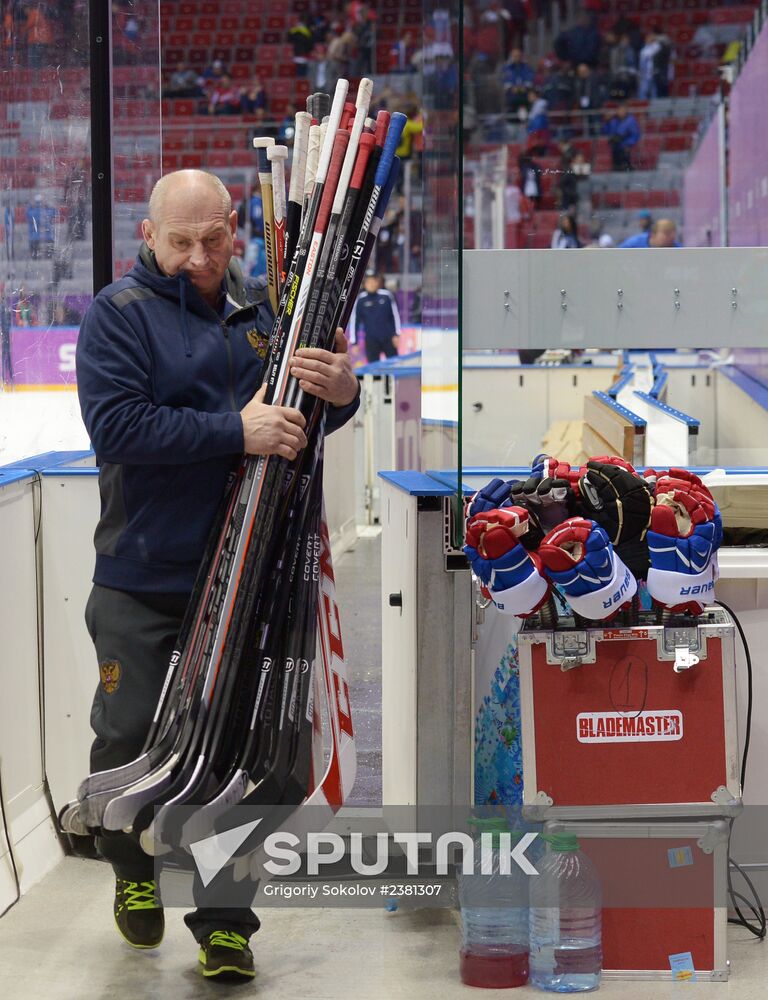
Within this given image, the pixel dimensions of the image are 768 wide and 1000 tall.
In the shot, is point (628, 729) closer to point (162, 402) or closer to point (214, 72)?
point (162, 402)

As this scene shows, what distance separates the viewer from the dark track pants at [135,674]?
2.42 m

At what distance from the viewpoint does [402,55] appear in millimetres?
18141

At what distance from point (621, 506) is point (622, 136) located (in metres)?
13.9

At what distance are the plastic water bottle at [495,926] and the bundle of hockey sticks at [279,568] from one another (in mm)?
332

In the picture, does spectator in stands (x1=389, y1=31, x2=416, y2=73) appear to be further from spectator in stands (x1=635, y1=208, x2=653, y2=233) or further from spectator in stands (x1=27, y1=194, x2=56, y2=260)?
spectator in stands (x1=27, y1=194, x2=56, y2=260)

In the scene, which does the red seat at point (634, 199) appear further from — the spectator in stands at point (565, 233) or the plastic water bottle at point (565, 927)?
the plastic water bottle at point (565, 927)

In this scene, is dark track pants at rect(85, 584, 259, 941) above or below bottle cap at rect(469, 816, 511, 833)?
above

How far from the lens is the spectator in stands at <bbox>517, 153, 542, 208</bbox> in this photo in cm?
1220

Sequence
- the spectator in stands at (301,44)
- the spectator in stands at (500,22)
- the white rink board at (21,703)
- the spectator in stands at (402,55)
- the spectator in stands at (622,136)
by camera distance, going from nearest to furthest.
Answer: the white rink board at (21,703), the spectator in stands at (622,136), the spectator in stands at (500,22), the spectator in stands at (402,55), the spectator in stands at (301,44)

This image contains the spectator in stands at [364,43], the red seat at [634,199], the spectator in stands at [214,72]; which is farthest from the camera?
the spectator in stands at [214,72]

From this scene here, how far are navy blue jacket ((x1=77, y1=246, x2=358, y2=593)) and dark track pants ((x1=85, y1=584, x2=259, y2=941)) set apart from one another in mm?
40

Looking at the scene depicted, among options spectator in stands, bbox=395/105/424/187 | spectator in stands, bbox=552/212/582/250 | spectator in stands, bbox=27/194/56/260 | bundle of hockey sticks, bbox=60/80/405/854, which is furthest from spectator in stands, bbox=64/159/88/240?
spectator in stands, bbox=395/105/424/187

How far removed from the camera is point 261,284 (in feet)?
8.59

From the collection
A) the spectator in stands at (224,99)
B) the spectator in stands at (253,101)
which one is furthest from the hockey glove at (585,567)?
the spectator in stands at (224,99)
